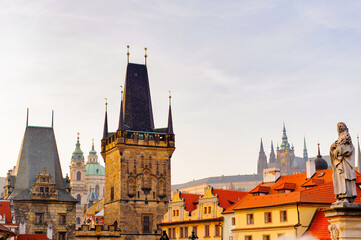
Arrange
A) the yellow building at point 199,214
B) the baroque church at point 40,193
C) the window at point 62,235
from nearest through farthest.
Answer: the yellow building at point 199,214
the baroque church at point 40,193
the window at point 62,235

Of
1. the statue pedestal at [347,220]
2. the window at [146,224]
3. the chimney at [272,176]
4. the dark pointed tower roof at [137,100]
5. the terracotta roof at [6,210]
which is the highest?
the dark pointed tower roof at [137,100]

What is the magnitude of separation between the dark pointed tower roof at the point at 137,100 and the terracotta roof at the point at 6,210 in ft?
67.3

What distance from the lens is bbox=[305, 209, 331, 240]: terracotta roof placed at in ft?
136

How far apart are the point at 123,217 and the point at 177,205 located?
12.3 metres

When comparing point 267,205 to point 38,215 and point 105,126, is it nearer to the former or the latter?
point 38,215

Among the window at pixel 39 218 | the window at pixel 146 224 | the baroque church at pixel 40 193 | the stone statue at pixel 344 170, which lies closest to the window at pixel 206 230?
the window at pixel 146 224

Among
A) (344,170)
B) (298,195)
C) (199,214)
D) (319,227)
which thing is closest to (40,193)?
(199,214)

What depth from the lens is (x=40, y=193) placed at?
244 ft

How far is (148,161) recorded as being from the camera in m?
81.4

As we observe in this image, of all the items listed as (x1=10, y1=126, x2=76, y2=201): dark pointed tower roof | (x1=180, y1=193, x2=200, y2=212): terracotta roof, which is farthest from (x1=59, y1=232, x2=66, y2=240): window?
(x1=180, y1=193, x2=200, y2=212): terracotta roof

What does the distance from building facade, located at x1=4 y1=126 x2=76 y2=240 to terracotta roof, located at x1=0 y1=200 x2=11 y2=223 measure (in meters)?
1.78

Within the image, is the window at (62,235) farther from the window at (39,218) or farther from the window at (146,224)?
the window at (146,224)

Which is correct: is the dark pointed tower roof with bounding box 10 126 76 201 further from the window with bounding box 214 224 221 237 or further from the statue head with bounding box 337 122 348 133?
the statue head with bounding box 337 122 348 133

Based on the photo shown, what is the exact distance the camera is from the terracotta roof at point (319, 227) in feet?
136
